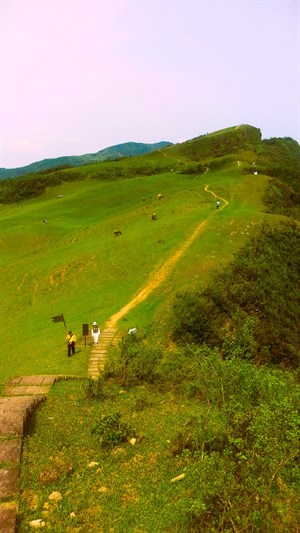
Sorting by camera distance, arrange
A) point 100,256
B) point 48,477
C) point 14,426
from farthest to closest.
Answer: point 100,256 → point 14,426 → point 48,477

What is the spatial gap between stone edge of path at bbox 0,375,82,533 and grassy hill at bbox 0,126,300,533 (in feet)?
1.20

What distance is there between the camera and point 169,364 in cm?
2003

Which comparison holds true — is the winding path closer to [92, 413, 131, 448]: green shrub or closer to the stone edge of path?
the stone edge of path

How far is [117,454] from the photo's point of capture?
1262 centimetres

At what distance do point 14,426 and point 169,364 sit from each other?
28.5 feet

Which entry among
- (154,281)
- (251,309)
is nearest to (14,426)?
(154,281)

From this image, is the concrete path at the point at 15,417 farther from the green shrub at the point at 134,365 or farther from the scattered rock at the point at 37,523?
the green shrub at the point at 134,365

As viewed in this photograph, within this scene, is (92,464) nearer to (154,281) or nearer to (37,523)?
(37,523)

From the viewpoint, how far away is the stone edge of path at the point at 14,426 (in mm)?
9977

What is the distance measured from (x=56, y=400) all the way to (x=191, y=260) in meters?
20.0

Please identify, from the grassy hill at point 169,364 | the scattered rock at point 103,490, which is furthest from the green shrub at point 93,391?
the scattered rock at point 103,490

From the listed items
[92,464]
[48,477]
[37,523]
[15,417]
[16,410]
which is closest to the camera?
[37,523]

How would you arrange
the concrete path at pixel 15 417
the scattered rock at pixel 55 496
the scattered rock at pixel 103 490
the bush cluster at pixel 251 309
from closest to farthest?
1. the concrete path at pixel 15 417
2. the scattered rock at pixel 55 496
3. the scattered rock at pixel 103 490
4. the bush cluster at pixel 251 309

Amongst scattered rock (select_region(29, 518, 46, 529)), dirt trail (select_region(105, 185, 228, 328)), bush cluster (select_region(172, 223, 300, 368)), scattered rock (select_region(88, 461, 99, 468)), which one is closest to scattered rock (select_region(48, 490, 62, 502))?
scattered rock (select_region(29, 518, 46, 529))
